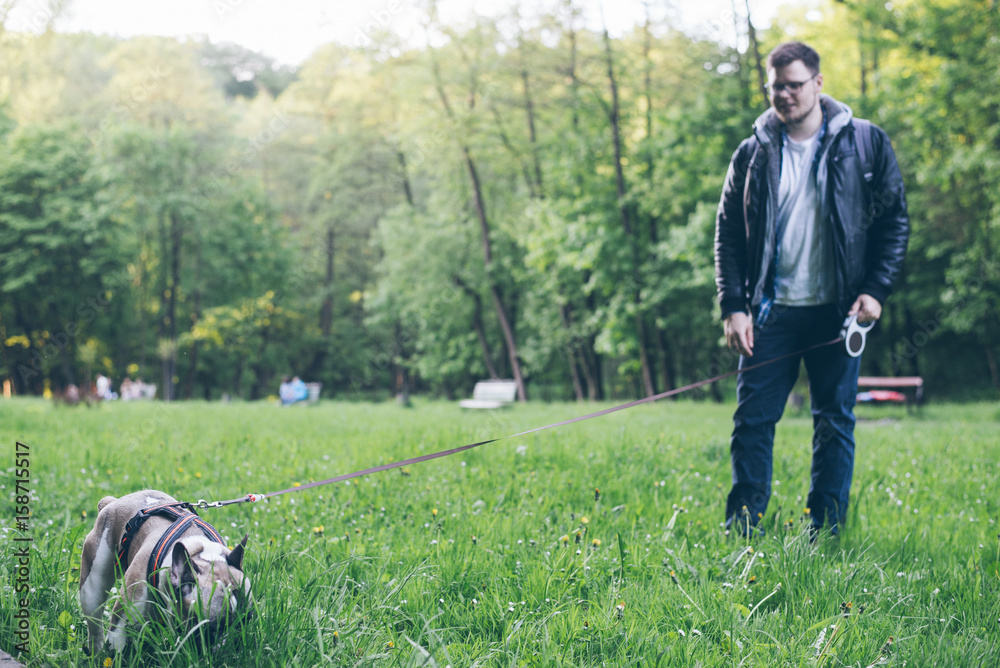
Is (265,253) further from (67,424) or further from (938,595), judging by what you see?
(938,595)

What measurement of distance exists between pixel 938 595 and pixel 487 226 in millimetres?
21502

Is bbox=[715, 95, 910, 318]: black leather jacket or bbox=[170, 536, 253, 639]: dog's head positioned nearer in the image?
bbox=[170, 536, 253, 639]: dog's head

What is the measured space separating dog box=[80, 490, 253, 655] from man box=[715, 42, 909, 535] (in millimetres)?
2461

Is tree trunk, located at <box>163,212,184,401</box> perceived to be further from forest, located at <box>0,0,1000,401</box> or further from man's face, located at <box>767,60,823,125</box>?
man's face, located at <box>767,60,823,125</box>

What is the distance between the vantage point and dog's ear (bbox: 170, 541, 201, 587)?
1871 millimetres

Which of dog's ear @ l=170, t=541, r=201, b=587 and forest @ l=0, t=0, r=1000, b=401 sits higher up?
forest @ l=0, t=0, r=1000, b=401

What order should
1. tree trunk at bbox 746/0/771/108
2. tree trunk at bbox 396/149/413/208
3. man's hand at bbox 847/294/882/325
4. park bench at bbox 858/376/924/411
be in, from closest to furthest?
man's hand at bbox 847/294/882/325 → park bench at bbox 858/376/924/411 → tree trunk at bbox 746/0/771/108 → tree trunk at bbox 396/149/413/208

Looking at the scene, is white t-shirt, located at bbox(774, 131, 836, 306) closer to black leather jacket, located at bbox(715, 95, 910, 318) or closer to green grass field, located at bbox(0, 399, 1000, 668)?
black leather jacket, located at bbox(715, 95, 910, 318)

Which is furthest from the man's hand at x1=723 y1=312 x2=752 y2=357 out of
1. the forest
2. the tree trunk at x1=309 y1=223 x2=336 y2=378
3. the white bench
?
the tree trunk at x1=309 y1=223 x2=336 y2=378

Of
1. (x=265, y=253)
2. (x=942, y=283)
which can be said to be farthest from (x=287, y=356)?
(x=942, y=283)

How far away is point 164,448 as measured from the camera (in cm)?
595

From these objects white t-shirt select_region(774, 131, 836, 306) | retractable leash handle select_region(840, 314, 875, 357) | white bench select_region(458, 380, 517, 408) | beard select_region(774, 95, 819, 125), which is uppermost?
beard select_region(774, 95, 819, 125)

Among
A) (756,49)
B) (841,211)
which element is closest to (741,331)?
(841,211)

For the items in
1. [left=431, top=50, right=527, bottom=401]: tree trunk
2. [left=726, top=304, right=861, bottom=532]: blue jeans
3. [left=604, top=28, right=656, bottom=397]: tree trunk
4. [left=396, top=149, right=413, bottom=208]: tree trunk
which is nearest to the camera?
[left=726, top=304, right=861, bottom=532]: blue jeans
